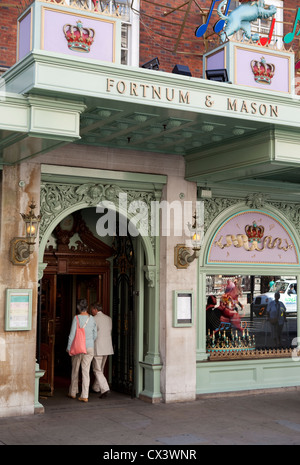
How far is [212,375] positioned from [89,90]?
5730 mm

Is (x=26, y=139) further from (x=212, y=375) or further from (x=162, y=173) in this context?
(x=212, y=375)

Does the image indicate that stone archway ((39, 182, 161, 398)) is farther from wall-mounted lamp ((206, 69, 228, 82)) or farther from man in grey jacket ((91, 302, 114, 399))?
wall-mounted lamp ((206, 69, 228, 82))

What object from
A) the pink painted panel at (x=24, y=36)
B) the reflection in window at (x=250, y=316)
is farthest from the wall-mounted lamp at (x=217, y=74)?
the reflection in window at (x=250, y=316)

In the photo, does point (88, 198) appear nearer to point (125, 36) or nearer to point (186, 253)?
point (186, 253)

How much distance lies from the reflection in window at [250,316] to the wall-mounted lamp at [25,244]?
3.54 m

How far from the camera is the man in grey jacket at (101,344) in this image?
10693mm

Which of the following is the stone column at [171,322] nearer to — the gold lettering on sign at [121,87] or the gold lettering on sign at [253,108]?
the gold lettering on sign at [253,108]

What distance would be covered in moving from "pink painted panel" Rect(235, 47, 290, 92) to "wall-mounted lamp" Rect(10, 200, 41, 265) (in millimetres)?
3540

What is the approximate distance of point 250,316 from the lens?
38.2 ft

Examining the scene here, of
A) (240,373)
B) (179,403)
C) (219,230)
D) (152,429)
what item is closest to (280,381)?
(240,373)

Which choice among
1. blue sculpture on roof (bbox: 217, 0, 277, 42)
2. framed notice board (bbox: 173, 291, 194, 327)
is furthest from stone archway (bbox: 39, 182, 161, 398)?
blue sculpture on roof (bbox: 217, 0, 277, 42)

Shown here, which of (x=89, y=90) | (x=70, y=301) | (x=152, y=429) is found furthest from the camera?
(x=70, y=301)

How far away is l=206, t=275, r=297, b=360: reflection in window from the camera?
11203 millimetres

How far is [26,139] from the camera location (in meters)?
7.73
